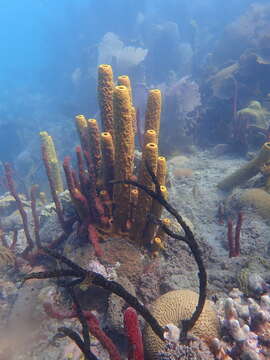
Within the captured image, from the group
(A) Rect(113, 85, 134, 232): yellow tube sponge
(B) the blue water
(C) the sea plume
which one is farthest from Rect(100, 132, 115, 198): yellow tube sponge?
(C) the sea plume

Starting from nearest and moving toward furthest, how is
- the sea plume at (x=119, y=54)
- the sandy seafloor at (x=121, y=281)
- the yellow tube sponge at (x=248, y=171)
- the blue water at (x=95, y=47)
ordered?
Answer: the sandy seafloor at (x=121, y=281) → the yellow tube sponge at (x=248, y=171) → the sea plume at (x=119, y=54) → the blue water at (x=95, y=47)

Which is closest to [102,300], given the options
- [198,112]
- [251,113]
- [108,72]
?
[108,72]

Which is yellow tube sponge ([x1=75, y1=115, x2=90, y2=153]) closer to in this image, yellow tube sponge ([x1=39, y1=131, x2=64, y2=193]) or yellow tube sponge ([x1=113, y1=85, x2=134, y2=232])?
yellow tube sponge ([x1=113, y1=85, x2=134, y2=232])

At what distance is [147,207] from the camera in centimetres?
289

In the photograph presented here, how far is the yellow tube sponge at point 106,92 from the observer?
3129 millimetres

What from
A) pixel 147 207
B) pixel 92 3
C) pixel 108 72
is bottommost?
pixel 147 207

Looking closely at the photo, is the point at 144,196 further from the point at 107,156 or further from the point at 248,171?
the point at 248,171

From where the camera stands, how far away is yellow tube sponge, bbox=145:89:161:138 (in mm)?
3104

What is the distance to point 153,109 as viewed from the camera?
3143 millimetres

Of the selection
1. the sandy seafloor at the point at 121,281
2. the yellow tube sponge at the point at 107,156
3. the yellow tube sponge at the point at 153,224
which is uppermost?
the yellow tube sponge at the point at 107,156

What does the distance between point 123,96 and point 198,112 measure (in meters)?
7.30

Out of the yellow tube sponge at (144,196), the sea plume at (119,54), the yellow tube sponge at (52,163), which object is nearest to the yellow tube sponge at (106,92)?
the yellow tube sponge at (144,196)

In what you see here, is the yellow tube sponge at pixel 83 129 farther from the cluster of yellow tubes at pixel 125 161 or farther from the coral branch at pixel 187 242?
the coral branch at pixel 187 242

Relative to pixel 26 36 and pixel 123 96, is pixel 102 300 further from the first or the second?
pixel 26 36
